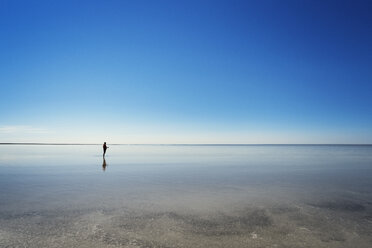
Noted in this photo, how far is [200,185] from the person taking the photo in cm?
1230

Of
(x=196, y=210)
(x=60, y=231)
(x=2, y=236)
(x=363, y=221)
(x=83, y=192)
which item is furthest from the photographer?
(x=83, y=192)

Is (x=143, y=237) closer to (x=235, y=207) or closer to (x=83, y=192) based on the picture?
(x=235, y=207)

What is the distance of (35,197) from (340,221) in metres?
10.4

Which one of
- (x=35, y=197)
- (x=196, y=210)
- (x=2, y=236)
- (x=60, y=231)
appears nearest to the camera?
(x=2, y=236)

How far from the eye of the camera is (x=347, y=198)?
9617 millimetres

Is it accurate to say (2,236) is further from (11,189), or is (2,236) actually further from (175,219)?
(11,189)

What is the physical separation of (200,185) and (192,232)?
21.3 ft

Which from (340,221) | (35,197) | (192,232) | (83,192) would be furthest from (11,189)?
(340,221)

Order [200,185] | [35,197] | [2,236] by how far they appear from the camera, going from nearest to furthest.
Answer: [2,236] → [35,197] → [200,185]

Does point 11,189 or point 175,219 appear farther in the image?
point 11,189

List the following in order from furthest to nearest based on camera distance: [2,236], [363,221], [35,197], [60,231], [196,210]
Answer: [35,197], [196,210], [363,221], [60,231], [2,236]

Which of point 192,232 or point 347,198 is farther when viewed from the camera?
point 347,198

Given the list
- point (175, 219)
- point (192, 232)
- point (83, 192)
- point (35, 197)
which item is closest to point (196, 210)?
point (175, 219)

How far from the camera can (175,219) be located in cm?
685
